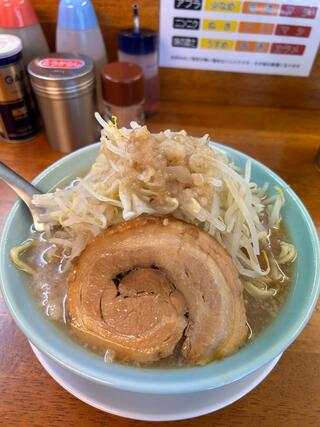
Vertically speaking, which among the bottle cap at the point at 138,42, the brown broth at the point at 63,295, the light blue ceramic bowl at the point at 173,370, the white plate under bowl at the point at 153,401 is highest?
the bottle cap at the point at 138,42

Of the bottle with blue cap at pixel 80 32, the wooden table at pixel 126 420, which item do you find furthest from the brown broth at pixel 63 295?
the bottle with blue cap at pixel 80 32

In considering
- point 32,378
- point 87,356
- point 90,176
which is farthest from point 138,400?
point 90,176

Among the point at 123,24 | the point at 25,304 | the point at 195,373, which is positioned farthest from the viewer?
the point at 123,24

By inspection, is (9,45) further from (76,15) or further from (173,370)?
(173,370)

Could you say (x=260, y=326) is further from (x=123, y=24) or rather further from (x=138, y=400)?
(x=123, y=24)

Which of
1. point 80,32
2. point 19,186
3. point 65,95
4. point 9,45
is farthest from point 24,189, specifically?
point 80,32

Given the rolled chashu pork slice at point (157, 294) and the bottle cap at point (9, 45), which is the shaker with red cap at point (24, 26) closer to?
the bottle cap at point (9, 45)
